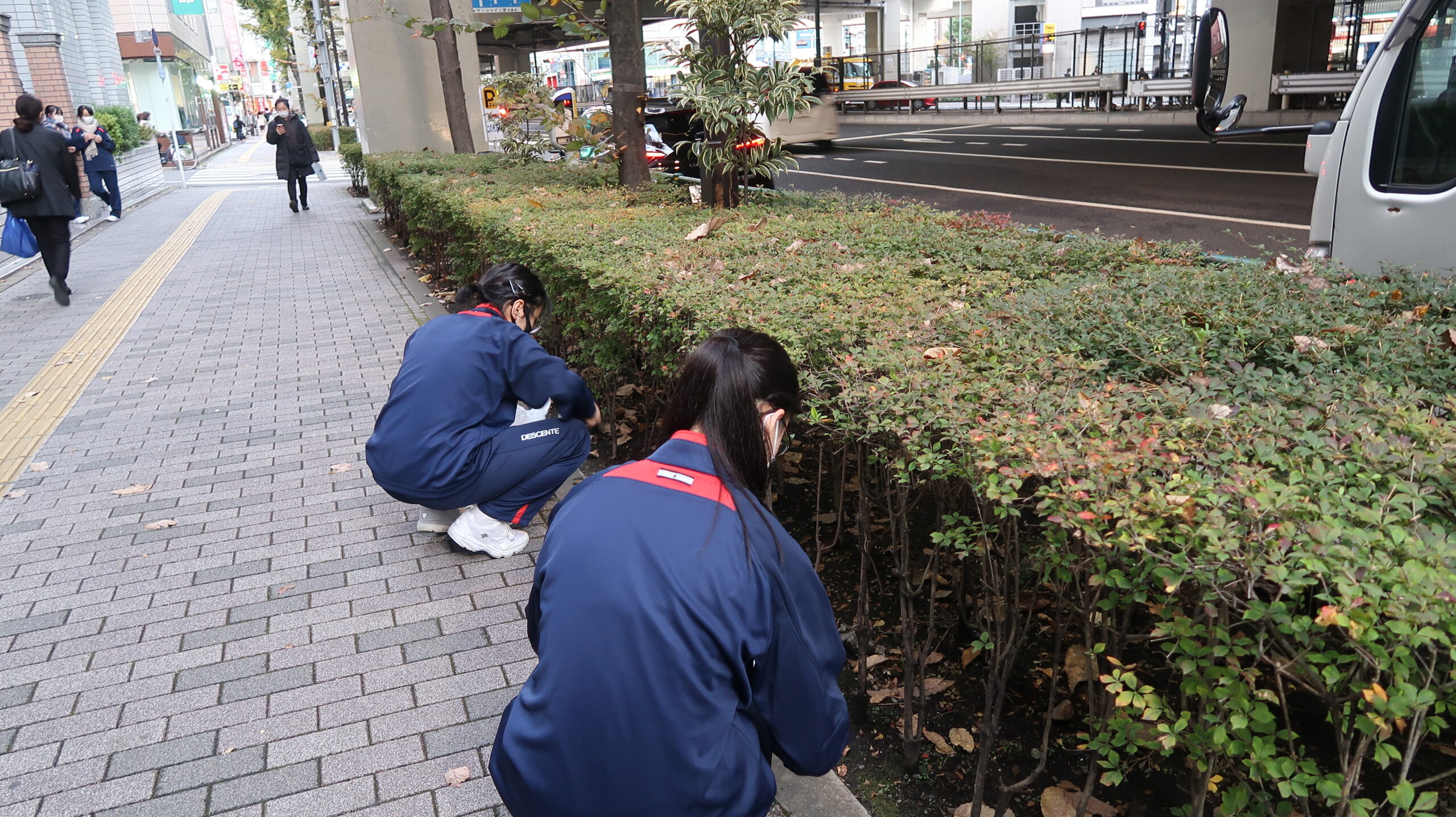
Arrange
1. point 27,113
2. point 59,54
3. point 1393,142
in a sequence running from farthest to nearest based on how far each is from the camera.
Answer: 1. point 59,54
2. point 27,113
3. point 1393,142

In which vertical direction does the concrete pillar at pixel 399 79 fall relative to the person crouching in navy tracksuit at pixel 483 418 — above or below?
above

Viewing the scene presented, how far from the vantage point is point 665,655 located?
5.61 feet

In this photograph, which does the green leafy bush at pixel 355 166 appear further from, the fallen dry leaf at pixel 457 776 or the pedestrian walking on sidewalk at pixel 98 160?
the fallen dry leaf at pixel 457 776

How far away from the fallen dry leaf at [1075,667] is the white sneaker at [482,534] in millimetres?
2308

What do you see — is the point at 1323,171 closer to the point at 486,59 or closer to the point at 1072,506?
the point at 1072,506

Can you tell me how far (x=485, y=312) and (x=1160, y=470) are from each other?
2773mm

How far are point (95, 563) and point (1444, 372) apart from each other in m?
5.00

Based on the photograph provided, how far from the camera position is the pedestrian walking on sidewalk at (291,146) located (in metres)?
16.9

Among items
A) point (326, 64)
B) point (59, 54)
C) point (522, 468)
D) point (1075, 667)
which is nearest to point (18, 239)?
point (522, 468)

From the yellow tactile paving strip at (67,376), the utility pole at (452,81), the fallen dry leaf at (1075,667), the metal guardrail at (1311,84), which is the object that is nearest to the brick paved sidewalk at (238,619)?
the yellow tactile paving strip at (67,376)

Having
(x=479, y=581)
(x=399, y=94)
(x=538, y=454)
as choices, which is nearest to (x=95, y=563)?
(x=479, y=581)

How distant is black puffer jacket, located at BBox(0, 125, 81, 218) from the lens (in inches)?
368

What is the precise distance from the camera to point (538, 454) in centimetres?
416

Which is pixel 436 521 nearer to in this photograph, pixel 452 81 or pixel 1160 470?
pixel 1160 470
